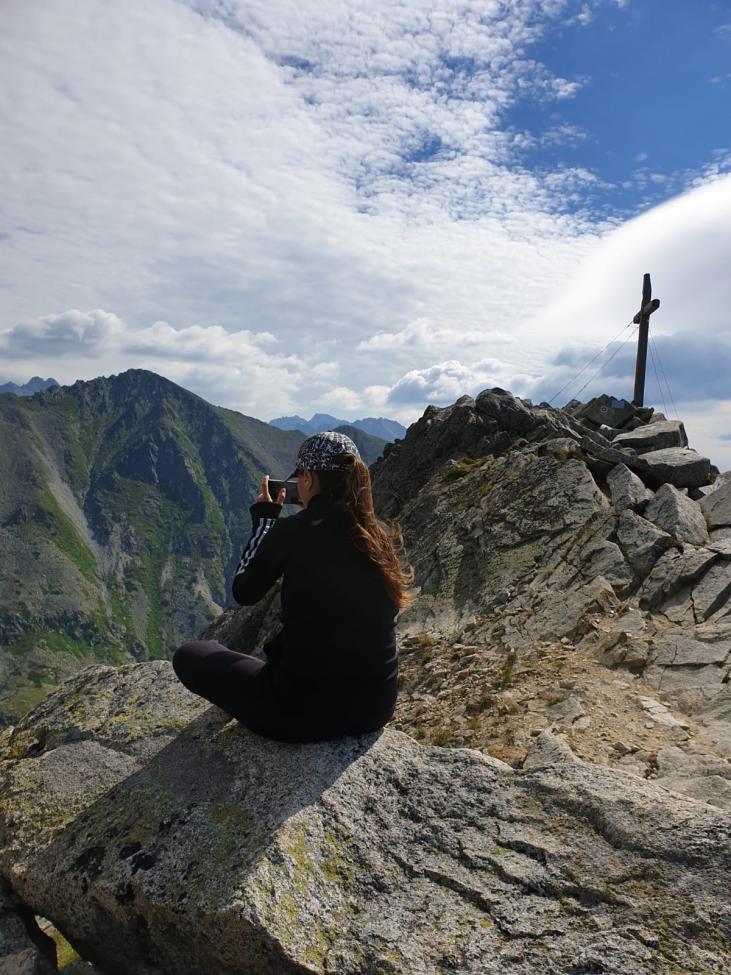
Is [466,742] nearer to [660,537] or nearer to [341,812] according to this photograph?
[341,812]

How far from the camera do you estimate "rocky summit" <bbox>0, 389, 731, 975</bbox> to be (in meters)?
5.65

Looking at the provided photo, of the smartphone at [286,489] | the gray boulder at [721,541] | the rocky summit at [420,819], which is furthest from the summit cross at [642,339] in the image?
the smartphone at [286,489]

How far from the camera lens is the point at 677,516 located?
56.7ft

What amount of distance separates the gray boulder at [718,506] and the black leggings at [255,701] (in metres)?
13.6

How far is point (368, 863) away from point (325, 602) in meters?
2.54

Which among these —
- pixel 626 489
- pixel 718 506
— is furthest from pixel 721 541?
pixel 626 489

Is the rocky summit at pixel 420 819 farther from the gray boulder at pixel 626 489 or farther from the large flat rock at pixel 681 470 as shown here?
the large flat rock at pixel 681 470

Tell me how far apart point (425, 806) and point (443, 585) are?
11.2 metres

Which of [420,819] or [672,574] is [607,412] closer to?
[672,574]

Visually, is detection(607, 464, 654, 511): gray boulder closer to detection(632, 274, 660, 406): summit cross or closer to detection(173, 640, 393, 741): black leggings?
detection(173, 640, 393, 741): black leggings

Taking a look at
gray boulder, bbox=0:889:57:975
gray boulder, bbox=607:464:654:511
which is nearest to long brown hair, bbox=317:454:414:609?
gray boulder, bbox=0:889:57:975

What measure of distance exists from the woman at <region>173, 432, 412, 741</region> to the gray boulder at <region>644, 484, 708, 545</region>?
11622mm

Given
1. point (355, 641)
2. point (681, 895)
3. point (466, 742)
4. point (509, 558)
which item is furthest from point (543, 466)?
point (681, 895)

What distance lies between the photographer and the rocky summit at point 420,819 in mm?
5648
